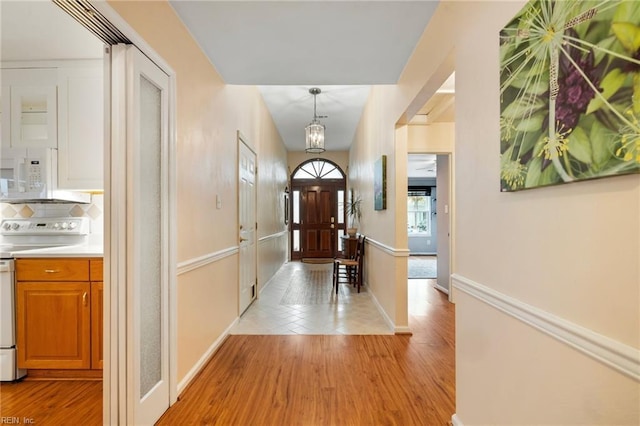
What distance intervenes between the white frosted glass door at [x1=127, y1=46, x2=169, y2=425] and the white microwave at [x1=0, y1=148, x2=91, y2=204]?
4.24 ft

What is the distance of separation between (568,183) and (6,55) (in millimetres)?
3708

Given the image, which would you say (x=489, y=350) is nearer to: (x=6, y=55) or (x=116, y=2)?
(x=116, y=2)

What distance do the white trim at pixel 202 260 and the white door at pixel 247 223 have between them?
0.52 metres

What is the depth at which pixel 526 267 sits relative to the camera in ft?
3.30

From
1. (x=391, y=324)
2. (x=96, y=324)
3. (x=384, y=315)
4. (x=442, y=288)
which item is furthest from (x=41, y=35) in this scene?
(x=442, y=288)

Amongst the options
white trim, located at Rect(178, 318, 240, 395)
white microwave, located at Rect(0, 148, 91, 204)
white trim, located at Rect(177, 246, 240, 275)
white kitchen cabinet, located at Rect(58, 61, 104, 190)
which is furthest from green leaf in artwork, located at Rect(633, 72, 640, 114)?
white microwave, located at Rect(0, 148, 91, 204)

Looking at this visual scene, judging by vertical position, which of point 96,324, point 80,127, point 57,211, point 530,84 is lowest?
point 96,324

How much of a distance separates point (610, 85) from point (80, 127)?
317cm

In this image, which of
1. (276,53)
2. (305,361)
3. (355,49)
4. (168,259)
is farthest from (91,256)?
(355,49)

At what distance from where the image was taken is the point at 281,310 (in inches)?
146

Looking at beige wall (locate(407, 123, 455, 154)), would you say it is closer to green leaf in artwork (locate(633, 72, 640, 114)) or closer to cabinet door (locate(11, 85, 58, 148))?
green leaf in artwork (locate(633, 72, 640, 114))

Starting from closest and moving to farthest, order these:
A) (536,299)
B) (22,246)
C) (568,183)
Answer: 1. (568,183)
2. (536,299)
3. (22,246)

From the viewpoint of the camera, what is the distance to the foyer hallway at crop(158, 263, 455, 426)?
1.72 m

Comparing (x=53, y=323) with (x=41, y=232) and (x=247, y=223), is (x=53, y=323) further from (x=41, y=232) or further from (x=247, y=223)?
(x=247, y=223)
